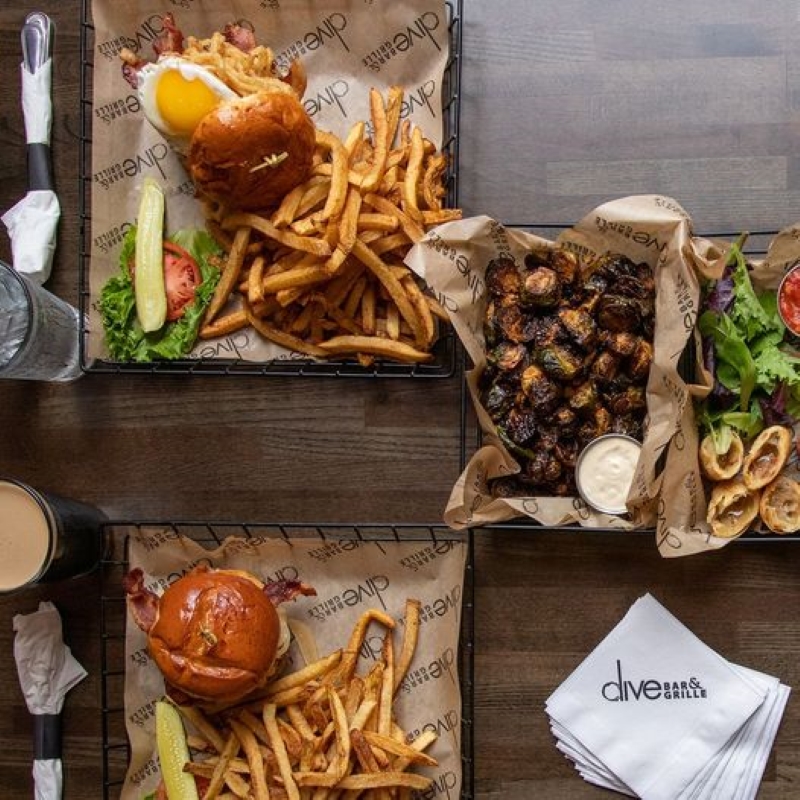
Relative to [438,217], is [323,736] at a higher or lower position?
lower

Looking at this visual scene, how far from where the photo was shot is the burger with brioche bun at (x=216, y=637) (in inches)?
85.1

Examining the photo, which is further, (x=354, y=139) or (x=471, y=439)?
(x=471, y=439)

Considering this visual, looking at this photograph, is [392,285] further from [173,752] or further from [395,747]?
[173,752]

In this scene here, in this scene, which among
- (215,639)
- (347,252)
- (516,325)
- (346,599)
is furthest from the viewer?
(346,599)

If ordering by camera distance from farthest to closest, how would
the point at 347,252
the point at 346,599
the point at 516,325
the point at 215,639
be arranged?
the point at 346,599 < the point at 516,325 < the point at 347,252 < the point at 215,639

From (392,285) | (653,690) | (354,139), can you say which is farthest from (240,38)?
(653,690)

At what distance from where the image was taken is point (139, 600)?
238cm

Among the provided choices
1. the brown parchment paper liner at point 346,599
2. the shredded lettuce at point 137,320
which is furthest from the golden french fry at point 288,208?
the brown parchment paper liner at point 346,599

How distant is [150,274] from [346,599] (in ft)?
3.19

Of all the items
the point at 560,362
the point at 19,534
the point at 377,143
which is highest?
the point at 377,143

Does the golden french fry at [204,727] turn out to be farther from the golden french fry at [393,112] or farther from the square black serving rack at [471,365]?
the golden french fry at [393,112]

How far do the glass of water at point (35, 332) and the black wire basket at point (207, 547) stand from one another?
1.45ft

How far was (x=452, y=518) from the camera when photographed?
227 cm

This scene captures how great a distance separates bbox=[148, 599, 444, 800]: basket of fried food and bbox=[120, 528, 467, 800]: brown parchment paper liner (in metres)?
0.04
